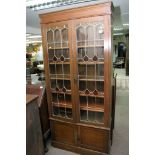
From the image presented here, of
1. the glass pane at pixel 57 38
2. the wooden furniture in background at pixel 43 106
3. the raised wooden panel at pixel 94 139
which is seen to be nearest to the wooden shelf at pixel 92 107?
the raised wooden panel at pixel 94 139

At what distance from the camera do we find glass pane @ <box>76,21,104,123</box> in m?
2.00

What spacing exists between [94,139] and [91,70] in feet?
3.27

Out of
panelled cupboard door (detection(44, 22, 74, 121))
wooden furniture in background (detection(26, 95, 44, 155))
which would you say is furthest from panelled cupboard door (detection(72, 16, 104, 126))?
wooden furniture in background (detection(26, 95, 44, 155))

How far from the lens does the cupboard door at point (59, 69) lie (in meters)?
2.17

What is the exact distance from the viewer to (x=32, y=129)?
1546 mm

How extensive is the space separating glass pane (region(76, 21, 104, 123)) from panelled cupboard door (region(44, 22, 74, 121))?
0.15 m

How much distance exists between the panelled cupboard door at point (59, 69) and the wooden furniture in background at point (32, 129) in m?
0.71

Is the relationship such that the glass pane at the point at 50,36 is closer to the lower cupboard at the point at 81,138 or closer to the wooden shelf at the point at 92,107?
the wooden shelf at the point at 92,107

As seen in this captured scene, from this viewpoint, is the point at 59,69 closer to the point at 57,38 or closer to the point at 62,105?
the point at 57,38

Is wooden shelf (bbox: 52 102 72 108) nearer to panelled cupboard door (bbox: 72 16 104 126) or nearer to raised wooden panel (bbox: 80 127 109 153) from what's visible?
panelled cupboard door (bbox: 72 16 104 126)

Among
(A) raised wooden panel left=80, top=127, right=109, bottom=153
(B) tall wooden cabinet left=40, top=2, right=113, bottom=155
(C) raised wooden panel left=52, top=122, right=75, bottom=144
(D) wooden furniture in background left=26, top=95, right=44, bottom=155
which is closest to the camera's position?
(D) wooden furniture in background left=26, top=95, right=44, bottom=155

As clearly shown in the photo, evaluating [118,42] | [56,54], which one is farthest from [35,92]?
[118,42]
